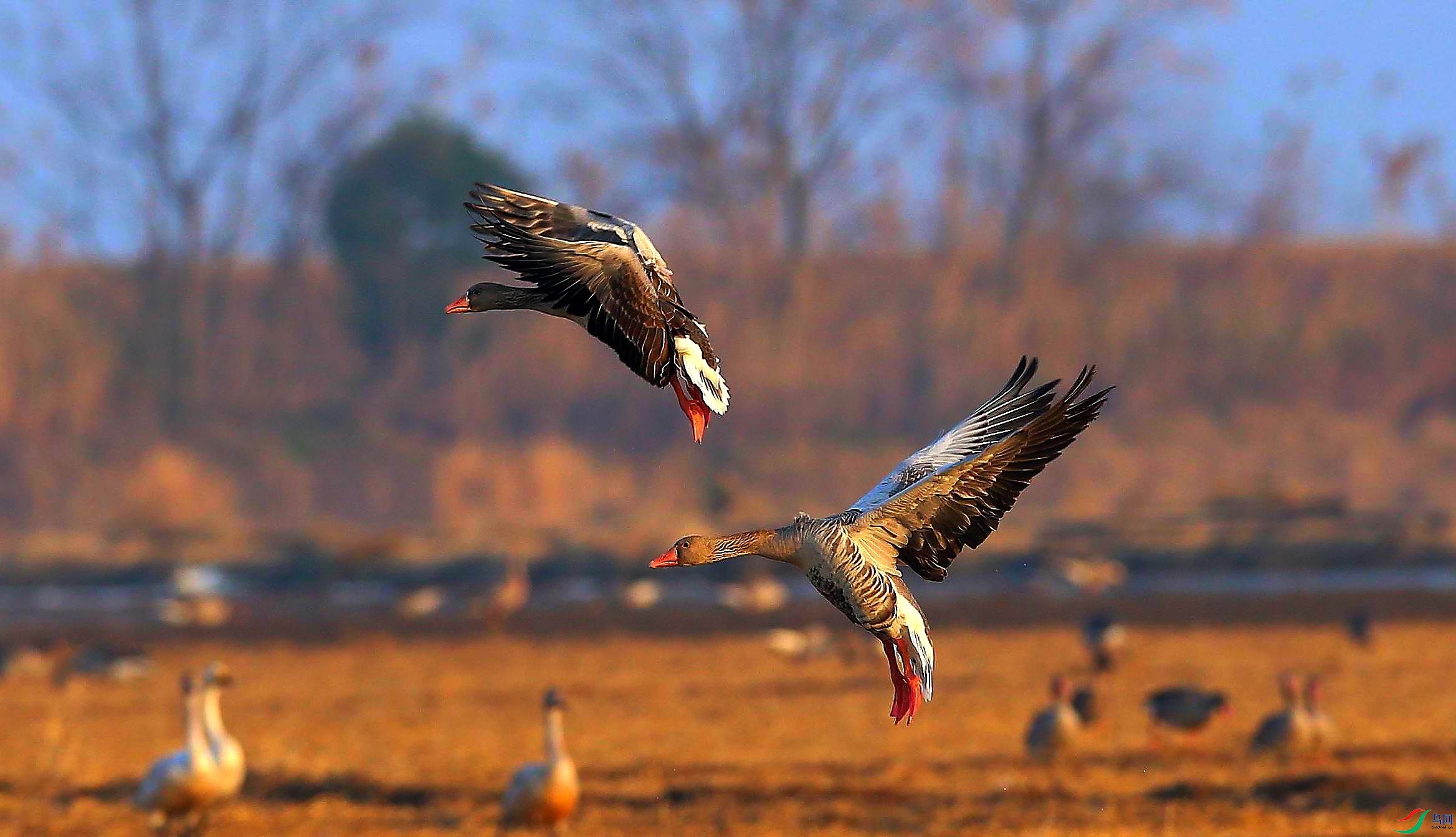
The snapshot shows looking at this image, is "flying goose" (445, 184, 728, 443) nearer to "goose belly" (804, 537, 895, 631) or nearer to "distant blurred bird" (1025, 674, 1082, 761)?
"goose belly" (804, 537, 895, 631)

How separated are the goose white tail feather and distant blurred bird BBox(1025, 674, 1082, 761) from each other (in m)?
6.81

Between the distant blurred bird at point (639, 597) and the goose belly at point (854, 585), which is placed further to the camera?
the distant blurred bird at point (639, 597)

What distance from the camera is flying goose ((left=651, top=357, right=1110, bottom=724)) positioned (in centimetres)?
633

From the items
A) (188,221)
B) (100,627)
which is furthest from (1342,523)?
(188,221)

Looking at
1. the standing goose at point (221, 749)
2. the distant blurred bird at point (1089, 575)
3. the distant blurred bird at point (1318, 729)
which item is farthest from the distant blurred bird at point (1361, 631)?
the standing goose at point (221, 749)

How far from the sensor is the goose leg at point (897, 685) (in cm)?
652

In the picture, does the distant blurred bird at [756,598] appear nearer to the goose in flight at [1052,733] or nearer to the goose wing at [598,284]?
the goose in flight at [1052,733]

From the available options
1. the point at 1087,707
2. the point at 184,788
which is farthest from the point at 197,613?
the point at 184,788

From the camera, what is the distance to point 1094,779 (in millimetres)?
12180

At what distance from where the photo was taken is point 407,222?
49.7 metres

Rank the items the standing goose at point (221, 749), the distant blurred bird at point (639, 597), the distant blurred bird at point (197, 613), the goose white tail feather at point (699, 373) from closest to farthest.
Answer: the goose white tail feather at point (699, 373) < the standing goose at point (221, 749) < the distant blurred bird at point (197, 613) < the distant blurred bird at point (639, 597)

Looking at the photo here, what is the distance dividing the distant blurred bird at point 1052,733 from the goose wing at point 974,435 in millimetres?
6275

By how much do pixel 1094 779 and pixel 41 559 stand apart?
26.7 m

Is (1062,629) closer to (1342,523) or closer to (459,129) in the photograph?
(1342,523)
